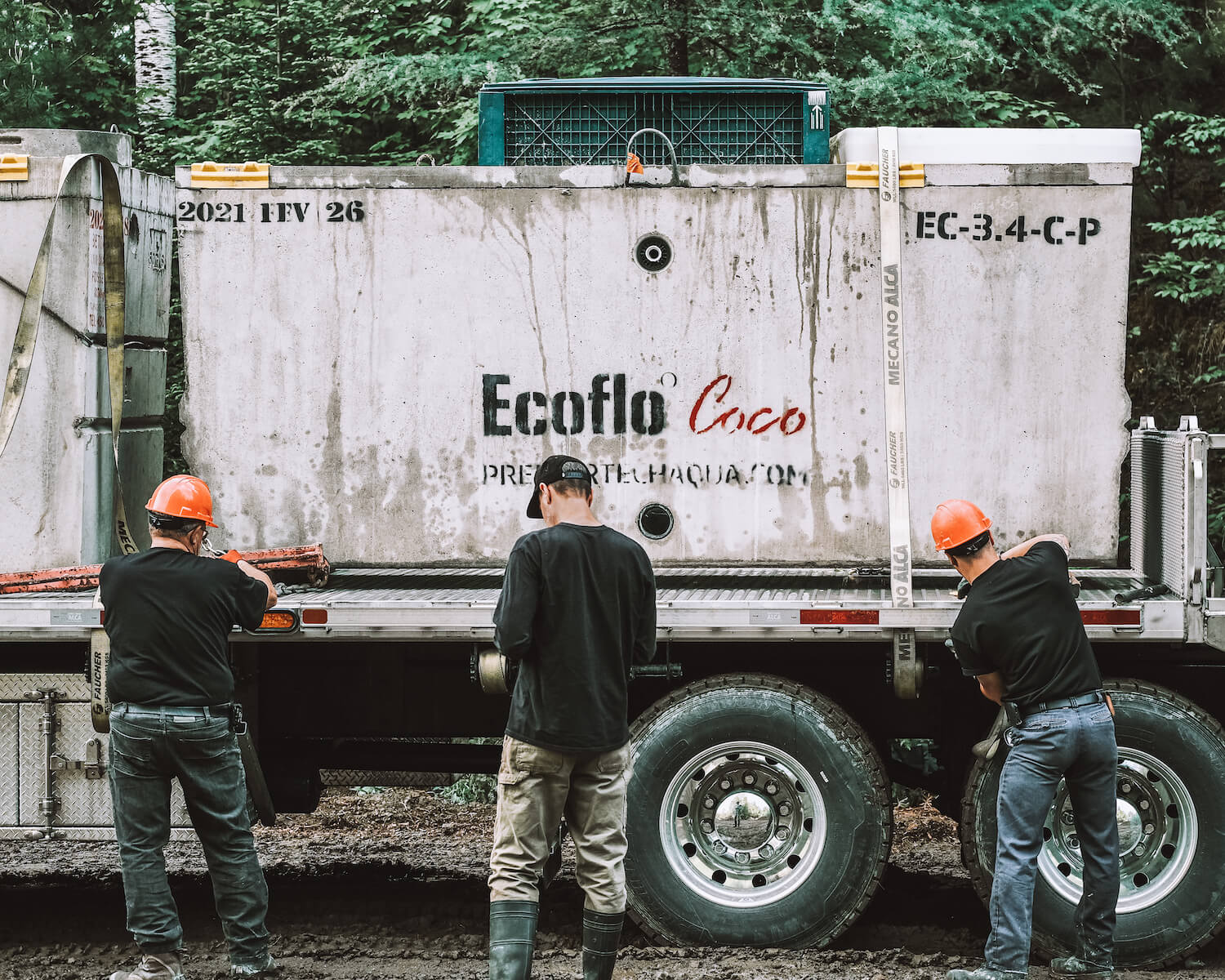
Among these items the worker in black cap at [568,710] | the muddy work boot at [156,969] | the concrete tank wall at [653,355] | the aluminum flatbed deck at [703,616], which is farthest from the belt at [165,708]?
the worker in black cap at [568,710]

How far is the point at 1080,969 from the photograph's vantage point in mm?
5438

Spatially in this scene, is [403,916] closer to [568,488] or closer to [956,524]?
[568,488]

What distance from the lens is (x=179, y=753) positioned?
5160mm

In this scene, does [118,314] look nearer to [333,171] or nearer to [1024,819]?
[333,171]

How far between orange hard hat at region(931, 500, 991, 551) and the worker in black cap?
3.66 ft

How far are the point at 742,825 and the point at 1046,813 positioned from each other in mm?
1155

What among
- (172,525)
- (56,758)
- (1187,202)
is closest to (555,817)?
(172,525)

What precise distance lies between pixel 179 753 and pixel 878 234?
3.29 meters

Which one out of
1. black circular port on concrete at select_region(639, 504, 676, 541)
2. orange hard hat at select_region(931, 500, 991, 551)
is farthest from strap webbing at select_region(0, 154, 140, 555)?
orange hard hat at select_region(931, 500, 991, 551)

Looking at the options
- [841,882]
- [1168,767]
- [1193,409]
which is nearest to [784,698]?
[841,882]

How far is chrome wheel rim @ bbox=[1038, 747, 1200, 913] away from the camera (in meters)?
5.66

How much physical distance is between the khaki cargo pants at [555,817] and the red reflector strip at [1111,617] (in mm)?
1856

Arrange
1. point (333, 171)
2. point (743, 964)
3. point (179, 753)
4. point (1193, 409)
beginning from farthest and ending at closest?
point (1193, 409), point (333, 171), point (743, 964), point (179, 753)

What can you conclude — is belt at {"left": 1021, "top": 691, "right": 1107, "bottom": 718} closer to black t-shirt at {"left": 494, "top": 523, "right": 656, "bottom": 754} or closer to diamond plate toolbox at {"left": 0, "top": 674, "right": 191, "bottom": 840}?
black t-shirt at {"left": 494, "top": 523, "right": 656, "bottom": 754}
